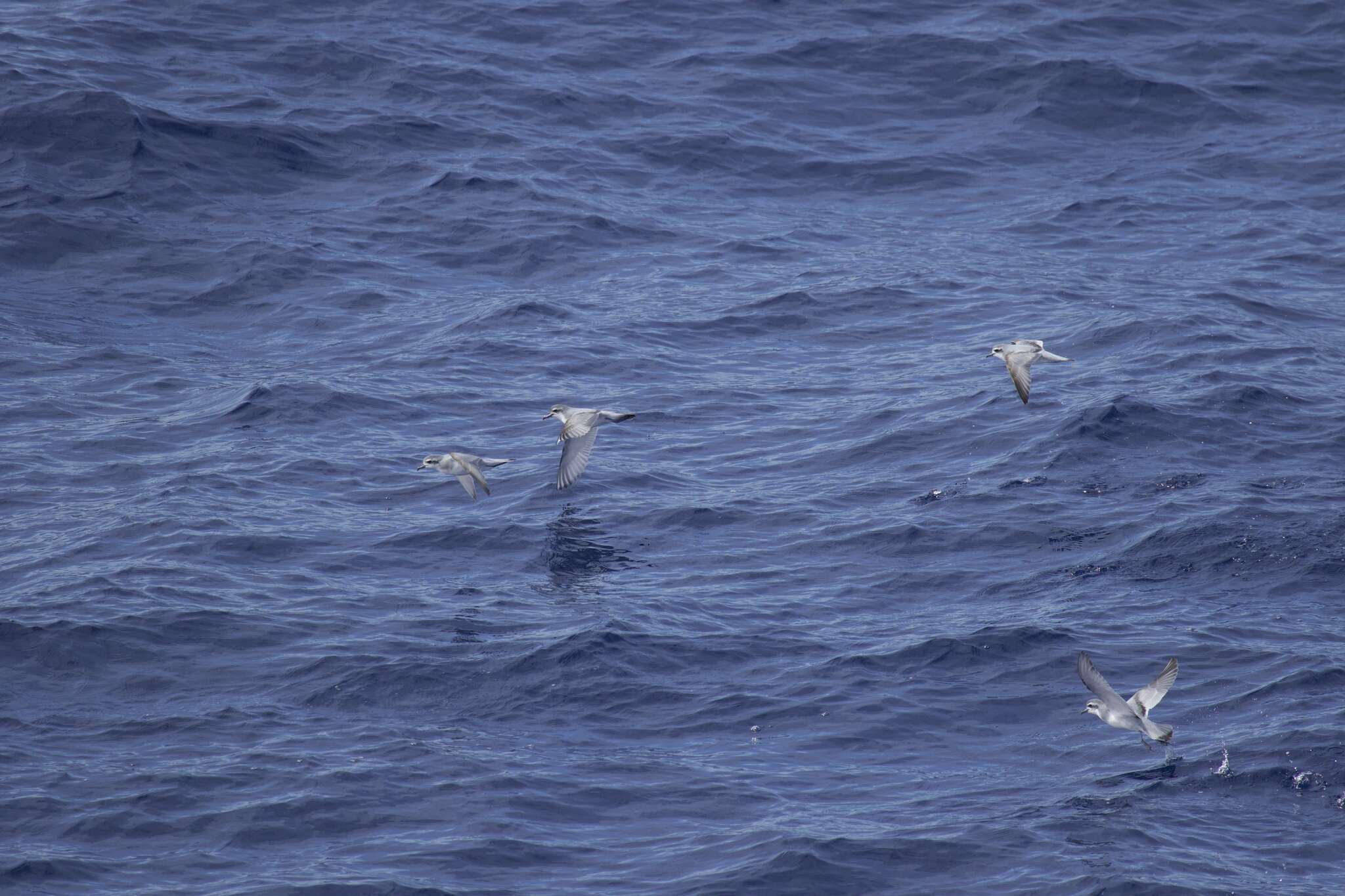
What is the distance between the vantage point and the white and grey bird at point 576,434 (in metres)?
22.4

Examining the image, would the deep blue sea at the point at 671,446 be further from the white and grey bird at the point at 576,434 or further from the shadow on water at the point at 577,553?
the white and grey bird at the point at 576,434

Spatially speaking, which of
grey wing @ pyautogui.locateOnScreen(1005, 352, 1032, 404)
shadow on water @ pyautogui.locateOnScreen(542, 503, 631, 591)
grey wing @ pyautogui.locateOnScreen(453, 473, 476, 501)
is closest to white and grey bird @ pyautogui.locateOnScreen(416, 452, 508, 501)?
grey wing @ pyautogui.locateOnScreen(453, 473, 476, 501)

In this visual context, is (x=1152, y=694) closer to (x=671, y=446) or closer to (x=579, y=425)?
(x=579, y=425)

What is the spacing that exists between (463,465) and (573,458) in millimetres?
1795

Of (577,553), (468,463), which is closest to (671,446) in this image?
(577,553)

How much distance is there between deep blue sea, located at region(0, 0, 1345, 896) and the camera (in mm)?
15961

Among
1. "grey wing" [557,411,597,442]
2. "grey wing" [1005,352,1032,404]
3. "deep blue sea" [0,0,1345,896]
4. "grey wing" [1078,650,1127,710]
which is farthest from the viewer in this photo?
"grey wing" [557,411,597,442]

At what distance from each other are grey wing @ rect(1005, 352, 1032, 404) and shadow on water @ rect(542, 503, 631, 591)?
19.3 ft

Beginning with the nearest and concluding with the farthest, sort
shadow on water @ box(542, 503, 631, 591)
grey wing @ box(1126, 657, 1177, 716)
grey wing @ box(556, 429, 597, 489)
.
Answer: grey wing @ box(1126, 657, 1177, 716), shadow on water @ box(542, 503, 631, 591), grey wing @ box(556, 429, 597, 489)

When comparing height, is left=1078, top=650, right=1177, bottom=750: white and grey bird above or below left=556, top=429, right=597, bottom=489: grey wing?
above

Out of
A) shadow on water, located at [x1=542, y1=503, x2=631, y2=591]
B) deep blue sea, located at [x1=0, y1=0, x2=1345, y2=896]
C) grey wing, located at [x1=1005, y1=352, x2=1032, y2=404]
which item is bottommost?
shadow on water, located at [x1=542, y1=503, x2=631, y2=591]

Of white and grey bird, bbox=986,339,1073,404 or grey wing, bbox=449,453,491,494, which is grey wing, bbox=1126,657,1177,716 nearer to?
white and grey bird, bbox=986,339,1073,404

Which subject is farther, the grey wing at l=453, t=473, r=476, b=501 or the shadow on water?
the grey wing at l=453, t=473, r=476, b=501

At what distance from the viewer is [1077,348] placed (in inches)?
1037
